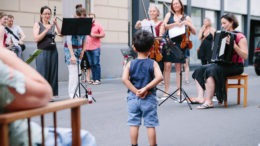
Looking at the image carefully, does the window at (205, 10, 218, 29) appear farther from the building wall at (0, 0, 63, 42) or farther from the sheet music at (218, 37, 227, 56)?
the sheet music at (218, 37, 227, 56)

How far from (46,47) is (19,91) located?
5998mm

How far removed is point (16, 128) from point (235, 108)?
18.4ft

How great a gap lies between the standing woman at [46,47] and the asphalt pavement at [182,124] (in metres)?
A: 1.15

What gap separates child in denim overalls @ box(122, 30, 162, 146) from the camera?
362 cm

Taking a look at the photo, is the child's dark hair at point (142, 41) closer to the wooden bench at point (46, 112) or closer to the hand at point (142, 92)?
the hand at point (142, 92)

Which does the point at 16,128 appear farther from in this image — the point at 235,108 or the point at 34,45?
the point at 34,45

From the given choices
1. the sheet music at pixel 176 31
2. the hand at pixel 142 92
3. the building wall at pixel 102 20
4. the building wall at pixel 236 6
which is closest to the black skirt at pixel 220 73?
the sheet music at pixel 176 31

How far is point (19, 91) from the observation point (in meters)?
1.43

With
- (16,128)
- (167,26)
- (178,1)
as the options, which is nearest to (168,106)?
(167,26)

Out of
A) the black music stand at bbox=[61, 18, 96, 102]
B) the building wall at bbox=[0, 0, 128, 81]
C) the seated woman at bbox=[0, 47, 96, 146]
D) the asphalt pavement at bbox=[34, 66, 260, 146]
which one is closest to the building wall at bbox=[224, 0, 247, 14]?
the building wall at bbox=[0, 0, 128, 81]

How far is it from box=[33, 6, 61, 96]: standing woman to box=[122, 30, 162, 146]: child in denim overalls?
381 cm

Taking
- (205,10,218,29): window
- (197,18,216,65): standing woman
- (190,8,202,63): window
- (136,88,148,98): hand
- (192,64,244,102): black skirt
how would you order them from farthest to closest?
1. (205,10,218,29): window
2. (190,8,202,63): window
3. (197,18,216,65): standing woman
4. (192,64,244,102): black skirt
5. (136,88,148,98): hand

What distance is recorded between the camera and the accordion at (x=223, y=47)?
20.8ft

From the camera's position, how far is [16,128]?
5.51 feet
